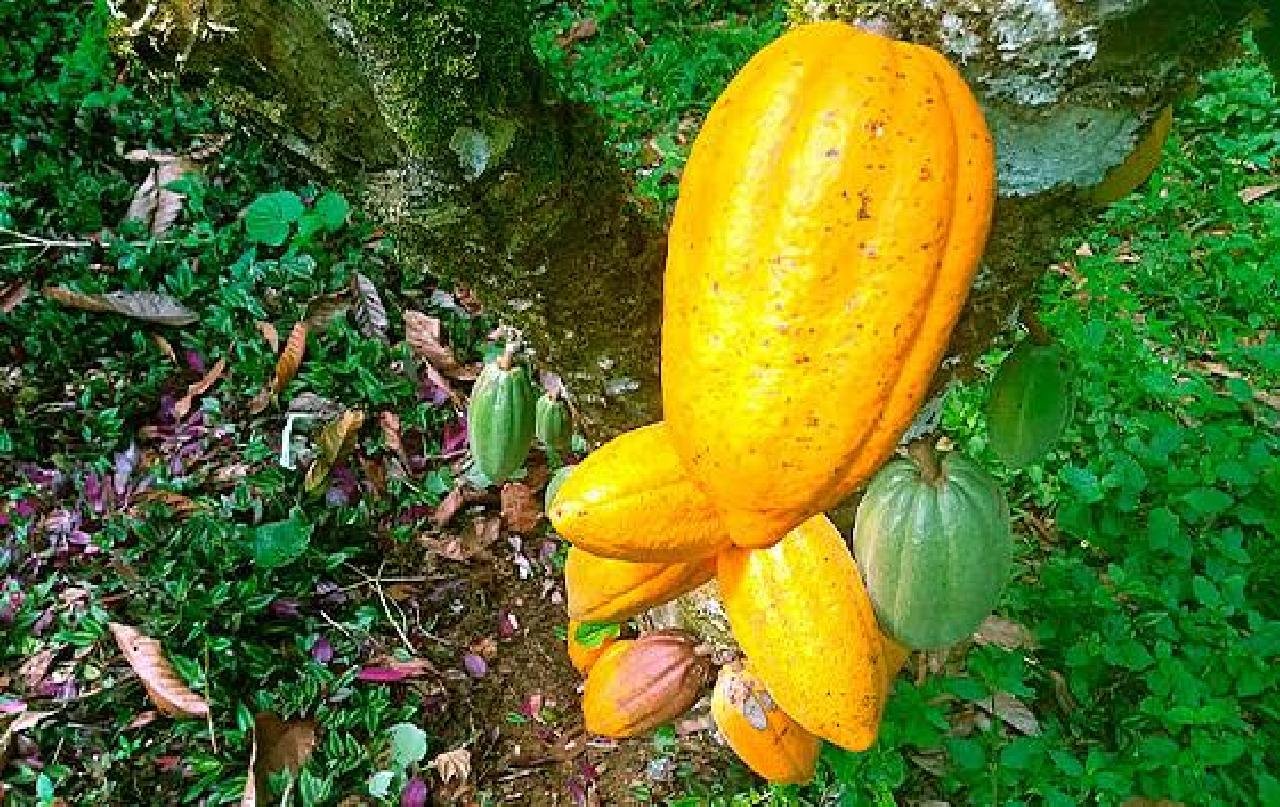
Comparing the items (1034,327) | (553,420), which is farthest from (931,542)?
(553,420)

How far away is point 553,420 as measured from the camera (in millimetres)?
1278

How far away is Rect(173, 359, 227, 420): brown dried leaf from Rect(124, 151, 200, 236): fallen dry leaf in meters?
0.43

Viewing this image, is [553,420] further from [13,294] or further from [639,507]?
[13,294]

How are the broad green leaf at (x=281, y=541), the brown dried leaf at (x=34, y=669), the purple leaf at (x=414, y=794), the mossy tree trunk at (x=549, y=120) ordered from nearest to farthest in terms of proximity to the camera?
the mossy tree trunk at (x=549, y=120)
the purple leaf at (x=414, y=794)
the brown dried leaf at (x=34, y=669)
the broad green leaf at (x=281, y=541)

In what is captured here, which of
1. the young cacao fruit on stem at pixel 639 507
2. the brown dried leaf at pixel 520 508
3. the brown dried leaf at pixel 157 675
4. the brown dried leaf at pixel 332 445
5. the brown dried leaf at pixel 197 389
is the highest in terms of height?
the young cacao fruit on stem at pixel 639 507

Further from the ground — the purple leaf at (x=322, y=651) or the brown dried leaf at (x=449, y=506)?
the brown dried leaf at (x=449, y=506)

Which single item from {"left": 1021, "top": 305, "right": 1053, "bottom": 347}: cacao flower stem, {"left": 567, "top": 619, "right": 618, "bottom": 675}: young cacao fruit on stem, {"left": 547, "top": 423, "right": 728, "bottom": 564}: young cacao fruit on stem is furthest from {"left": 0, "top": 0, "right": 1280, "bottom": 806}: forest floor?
{"left": 547, "top": 423, "right": 728, "bottom": 564}: young cacao fruit on stem

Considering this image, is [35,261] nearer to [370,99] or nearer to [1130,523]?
[370,99]

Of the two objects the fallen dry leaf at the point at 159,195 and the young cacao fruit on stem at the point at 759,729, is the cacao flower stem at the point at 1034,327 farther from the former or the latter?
the fallen dry leaf at the point at 159,195

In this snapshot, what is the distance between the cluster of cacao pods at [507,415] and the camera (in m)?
1.18

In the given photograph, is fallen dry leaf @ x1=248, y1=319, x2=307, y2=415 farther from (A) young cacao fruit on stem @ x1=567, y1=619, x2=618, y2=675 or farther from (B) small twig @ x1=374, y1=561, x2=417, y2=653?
(A) young cacao fruit on stem @ x1=567, y1=619, x2=618, y2=675

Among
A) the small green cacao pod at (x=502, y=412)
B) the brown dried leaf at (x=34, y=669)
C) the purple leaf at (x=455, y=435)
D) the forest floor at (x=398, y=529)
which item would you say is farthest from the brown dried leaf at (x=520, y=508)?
the small green cacao pod at (x=502, y=412)

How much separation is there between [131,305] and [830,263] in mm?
2049

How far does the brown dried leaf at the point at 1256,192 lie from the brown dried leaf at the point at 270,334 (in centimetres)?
198
